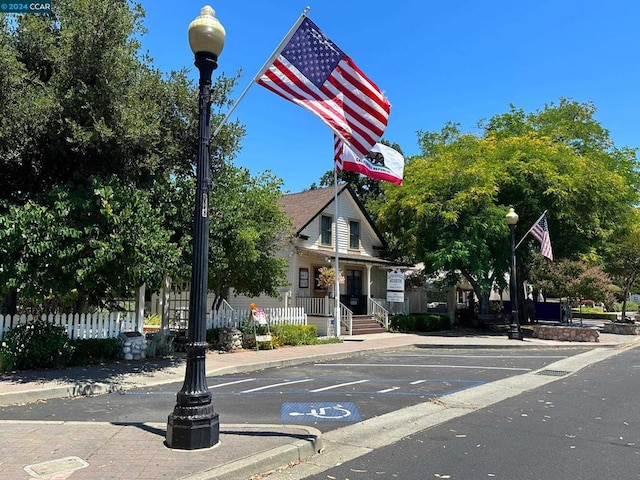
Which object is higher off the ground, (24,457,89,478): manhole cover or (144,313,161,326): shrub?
(144,313,161,326): shrub

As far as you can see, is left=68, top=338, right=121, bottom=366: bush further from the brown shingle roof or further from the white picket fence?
A: the brown shingle roof

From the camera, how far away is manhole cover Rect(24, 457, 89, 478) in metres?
4.89

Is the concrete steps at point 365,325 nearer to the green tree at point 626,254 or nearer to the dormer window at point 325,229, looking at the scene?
the dormer window at point 325,229

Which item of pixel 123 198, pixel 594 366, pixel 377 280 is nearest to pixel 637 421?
pixel 594 366

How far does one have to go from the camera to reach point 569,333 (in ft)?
71.9

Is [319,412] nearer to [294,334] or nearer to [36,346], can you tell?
[36,346]

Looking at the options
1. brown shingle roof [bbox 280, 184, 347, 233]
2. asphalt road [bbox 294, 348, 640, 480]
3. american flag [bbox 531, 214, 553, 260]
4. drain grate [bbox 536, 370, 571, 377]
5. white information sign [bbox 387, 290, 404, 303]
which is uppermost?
brown shingle roof [bbox 280, 184, 347, 233]

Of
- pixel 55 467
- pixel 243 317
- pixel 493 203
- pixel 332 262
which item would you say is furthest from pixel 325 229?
pixel 55 467

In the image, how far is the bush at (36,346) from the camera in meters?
10.9

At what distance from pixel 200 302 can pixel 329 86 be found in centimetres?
422

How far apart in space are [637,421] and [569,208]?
19.3m

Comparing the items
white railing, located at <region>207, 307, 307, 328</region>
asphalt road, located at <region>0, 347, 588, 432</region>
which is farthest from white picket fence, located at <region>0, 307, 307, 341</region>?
asphalt road, located at <region>0, 347, 588, 432</region>

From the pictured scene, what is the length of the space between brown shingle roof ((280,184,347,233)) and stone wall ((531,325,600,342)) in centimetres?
1152

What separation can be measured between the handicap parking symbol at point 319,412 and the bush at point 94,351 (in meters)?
5.91
